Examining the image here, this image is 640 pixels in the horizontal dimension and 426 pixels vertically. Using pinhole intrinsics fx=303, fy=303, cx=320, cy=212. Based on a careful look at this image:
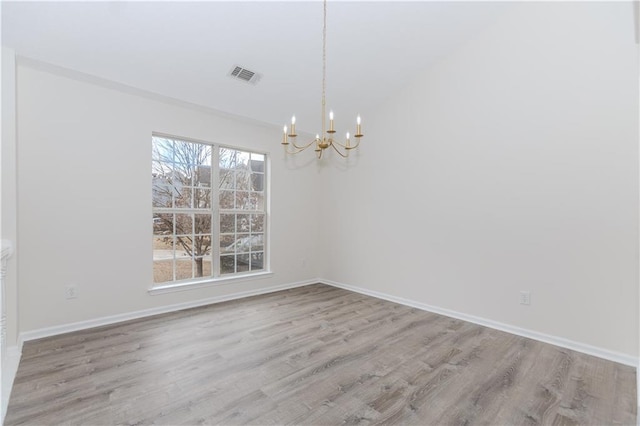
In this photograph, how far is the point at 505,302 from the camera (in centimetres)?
321

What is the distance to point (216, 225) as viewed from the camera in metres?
4.11

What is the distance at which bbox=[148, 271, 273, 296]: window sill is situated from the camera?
3.58m

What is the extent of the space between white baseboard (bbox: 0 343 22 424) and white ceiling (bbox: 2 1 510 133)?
253 centimetres

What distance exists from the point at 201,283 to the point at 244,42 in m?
2.87

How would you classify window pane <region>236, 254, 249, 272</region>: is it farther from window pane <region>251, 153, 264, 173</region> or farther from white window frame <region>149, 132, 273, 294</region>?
window pane <region>251, 153, 264, 173</region>

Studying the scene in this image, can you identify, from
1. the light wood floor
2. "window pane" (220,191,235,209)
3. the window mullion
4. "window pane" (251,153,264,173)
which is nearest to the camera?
the light wood floor

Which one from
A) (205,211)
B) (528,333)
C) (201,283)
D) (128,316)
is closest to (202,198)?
(205,211)

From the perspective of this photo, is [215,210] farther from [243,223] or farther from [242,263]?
[242,263]

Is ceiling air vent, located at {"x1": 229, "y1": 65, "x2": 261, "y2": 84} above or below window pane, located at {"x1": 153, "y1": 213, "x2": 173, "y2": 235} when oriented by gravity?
above

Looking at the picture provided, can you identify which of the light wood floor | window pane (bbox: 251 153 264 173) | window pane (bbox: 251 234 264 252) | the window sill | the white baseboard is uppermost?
window pane (bbox: 251 153 264 173)

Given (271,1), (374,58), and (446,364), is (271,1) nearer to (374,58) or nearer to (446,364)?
(374,58)

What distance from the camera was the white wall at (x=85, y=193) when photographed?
9.21ft

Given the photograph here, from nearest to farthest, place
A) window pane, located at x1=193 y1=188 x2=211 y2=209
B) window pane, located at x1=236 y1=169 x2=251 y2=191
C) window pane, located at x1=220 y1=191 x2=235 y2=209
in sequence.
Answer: window pane, located at x1=193 y1=188 x2=211 y2=209 < window pane, located at x1=220 y1=191 x2=235 y2=209 < window pane, located at x1=236 y1=169 x2=251 y2=191

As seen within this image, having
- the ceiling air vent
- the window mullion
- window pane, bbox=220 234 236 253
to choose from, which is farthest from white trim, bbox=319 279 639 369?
the ceiling air vent
